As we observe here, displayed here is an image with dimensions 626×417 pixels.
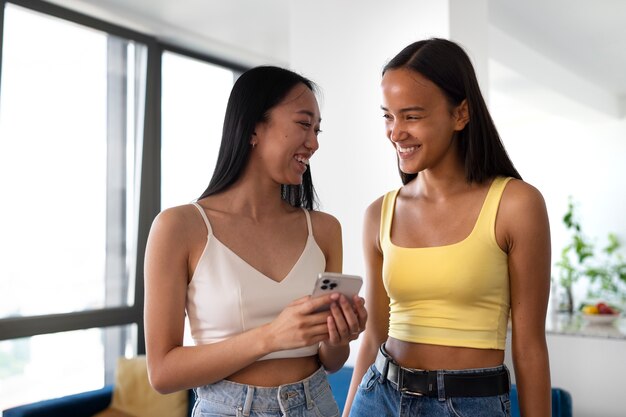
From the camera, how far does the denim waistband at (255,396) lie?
132cm

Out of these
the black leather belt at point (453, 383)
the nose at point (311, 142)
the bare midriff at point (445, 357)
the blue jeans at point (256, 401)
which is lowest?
the blue jeans at point (256, 401)

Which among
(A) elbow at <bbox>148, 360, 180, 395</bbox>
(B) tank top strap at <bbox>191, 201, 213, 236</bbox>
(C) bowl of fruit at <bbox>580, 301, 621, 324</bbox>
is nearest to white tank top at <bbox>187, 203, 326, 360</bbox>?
(B) tank top strap at <bbox>191, 201, 213, 236</bbox>

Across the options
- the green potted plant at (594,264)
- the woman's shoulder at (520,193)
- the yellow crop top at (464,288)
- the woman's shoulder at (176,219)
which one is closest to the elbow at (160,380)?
the woman's shoulder at (176,219)

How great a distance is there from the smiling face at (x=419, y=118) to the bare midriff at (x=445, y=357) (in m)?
0.37

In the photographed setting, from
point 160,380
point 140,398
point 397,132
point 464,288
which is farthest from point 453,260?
point 140,398

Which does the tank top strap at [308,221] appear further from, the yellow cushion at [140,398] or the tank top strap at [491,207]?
the yellow cushion at [140,398]

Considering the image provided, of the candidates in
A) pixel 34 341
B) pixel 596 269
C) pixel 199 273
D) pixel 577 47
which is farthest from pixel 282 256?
pixel 596 269

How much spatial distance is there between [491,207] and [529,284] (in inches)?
6.5

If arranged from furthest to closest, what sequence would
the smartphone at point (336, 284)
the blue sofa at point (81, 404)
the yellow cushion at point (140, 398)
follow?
the yellow cushion at point (140, 398) → the blue sofa at point (81, 404) → the smartphone at point (336, 284)

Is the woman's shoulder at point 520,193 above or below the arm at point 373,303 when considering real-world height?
above

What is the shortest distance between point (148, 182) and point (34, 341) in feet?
4.03

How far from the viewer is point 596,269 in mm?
7312

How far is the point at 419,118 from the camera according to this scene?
1.38 meters

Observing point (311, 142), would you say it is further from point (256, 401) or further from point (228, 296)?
point (256, 401)
